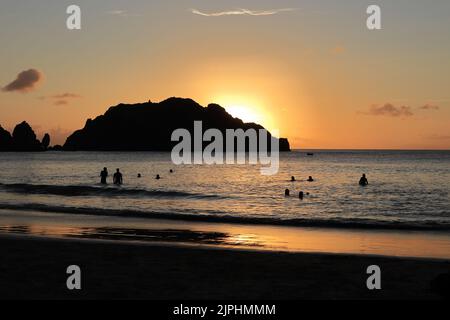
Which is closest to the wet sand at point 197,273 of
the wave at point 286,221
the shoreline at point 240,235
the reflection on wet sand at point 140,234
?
the shoreline at point 240,235

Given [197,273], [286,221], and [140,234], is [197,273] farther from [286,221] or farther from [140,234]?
[286,221]

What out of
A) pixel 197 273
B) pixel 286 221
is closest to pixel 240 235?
pixel 286 221

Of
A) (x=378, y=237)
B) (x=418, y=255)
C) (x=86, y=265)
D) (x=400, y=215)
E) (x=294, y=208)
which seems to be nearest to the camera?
(x=86, y=265)

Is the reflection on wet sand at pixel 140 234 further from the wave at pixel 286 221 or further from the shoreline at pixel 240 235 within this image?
the wave at pixel 286 221

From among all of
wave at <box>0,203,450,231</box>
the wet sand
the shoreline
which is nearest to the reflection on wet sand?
the shoreline

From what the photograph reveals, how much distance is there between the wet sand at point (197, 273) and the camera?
11.2 metres

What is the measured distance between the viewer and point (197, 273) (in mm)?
13391

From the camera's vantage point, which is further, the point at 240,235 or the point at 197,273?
the point at 240,235

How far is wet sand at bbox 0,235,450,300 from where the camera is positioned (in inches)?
440

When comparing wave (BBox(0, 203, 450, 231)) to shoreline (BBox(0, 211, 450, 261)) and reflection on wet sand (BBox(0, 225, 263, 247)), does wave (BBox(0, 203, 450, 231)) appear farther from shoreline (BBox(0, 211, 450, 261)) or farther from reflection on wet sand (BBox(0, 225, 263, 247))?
reflection on wet sand (BBox(0, 225, 263, 247))
